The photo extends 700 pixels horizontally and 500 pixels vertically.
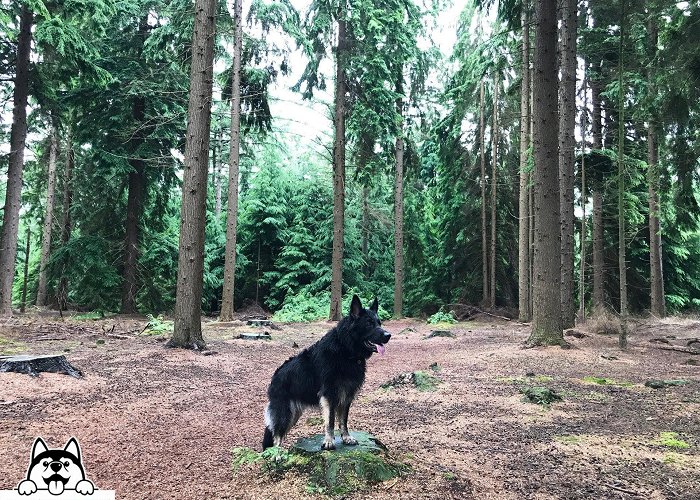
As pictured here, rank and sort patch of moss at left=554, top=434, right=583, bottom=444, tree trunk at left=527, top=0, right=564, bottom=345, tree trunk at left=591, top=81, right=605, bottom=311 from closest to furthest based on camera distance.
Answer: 1. patch of moss at left=554, top=434, right=583, bottom=444
2. tree trunk at left=527, top=0, right=564, bottom=345
3. tree trunk at left=591, top=81, right=605, bottom=311

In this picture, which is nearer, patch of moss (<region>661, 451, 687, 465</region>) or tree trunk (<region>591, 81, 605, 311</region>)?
patch of moss (<region>661, 451, 687, 465</region>)

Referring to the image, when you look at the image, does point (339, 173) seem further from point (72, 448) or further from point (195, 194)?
point (72, 448)

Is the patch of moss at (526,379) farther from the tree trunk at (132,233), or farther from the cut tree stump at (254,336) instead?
the tree trunk at (132,233)

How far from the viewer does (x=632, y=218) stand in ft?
55.2

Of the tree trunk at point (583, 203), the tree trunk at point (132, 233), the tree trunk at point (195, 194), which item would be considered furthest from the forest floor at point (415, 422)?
the tree trunk at point (132, 233)

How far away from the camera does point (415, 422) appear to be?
18.8 feet

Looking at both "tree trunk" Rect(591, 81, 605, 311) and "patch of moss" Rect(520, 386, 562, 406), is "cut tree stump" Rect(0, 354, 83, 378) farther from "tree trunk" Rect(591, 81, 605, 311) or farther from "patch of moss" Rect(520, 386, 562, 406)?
"tree trunk" Rect(591, 81, 605, 311)

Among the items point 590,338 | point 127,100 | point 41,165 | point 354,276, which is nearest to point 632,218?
point 590,338

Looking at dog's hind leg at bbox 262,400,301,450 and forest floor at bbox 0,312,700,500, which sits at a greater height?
dog's hind leg at bbox 262,400,301,450

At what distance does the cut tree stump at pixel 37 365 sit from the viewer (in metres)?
6.92

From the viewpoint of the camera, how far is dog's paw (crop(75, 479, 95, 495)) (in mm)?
3217

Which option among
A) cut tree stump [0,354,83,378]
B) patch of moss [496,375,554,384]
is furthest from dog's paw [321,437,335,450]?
cut tree stump [0,354,83,378]

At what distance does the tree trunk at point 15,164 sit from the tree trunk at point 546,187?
1503 cm

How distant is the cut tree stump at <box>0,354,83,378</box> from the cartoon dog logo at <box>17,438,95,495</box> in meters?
4.29
